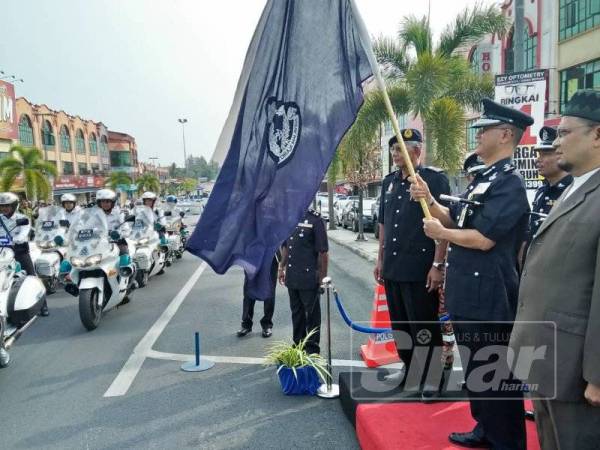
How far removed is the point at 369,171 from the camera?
61.3 ft

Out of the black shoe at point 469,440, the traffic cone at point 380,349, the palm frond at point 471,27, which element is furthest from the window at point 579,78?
the black shoe at point 469,440

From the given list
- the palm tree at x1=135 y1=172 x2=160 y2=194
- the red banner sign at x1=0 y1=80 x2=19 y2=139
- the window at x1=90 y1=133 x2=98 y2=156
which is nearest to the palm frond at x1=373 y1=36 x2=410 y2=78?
the red banner sign at x1=0 y1=80 x2=19 y2=139

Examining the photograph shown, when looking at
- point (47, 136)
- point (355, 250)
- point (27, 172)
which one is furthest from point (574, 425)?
point (47, 136)

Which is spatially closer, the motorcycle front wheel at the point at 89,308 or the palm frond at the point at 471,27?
the motorcycle front wheel at the point at 89,308

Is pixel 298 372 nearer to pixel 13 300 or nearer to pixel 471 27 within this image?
pixel 13 300

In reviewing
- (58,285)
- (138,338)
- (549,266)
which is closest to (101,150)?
(58,285)

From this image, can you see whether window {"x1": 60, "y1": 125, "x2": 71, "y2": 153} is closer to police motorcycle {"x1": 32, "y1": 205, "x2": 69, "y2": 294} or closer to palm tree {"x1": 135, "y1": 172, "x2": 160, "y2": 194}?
palm tree {"x1": 135, "y1": 172, "x2": 160, "y2": 194}

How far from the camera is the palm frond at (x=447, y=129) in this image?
11367 mm

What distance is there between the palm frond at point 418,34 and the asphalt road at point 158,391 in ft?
25.6

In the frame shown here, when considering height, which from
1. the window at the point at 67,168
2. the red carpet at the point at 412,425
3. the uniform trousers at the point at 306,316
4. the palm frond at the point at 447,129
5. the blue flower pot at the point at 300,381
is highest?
the window at the point at 67,168

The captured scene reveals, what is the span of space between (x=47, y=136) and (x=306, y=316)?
50381 mm

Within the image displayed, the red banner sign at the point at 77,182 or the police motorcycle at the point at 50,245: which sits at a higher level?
the red banner sign at the point at 77,182

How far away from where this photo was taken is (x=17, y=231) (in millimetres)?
7094

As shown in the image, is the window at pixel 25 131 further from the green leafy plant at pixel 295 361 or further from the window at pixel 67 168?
the green leafy plant at pixel 295 361
